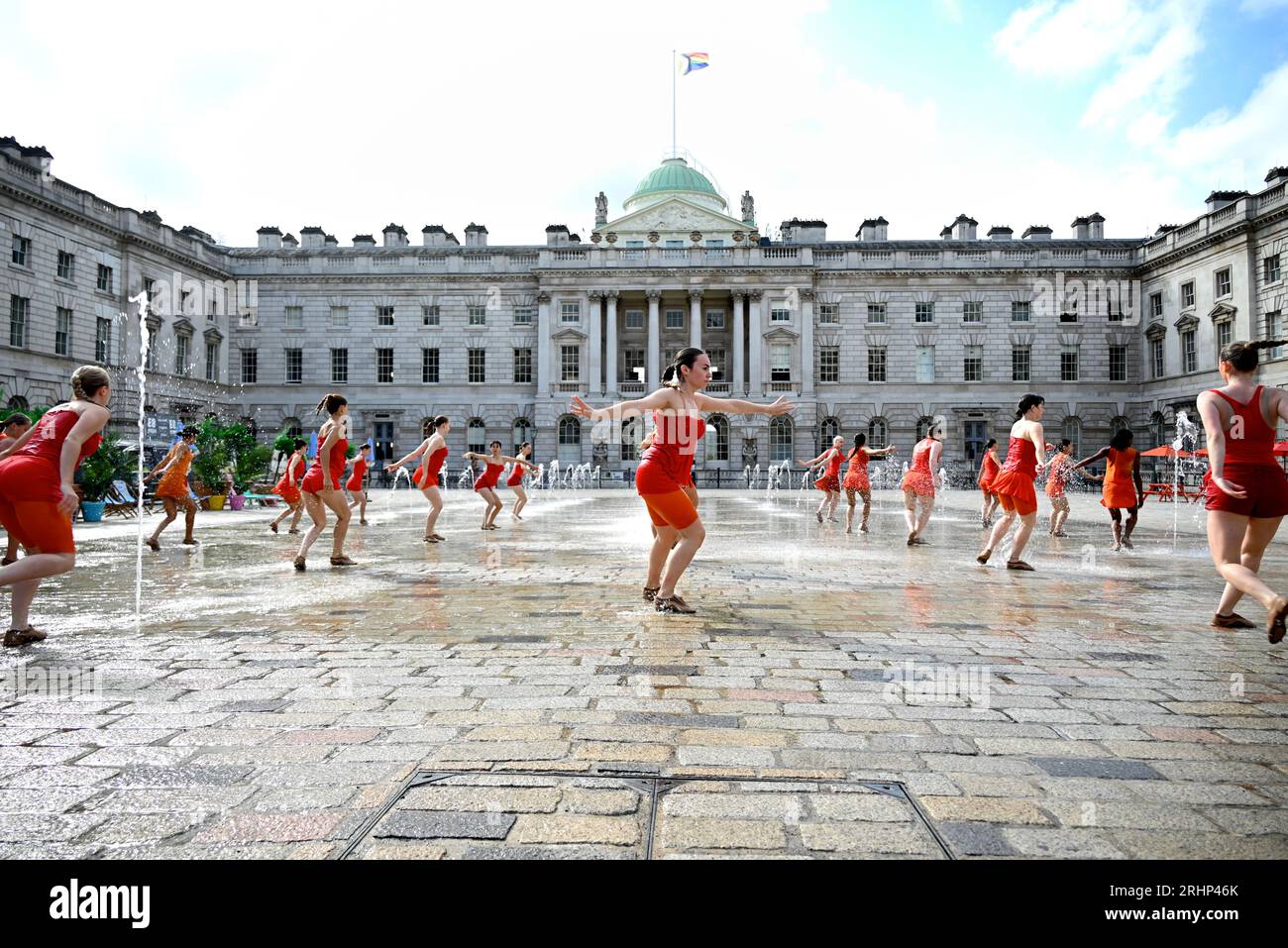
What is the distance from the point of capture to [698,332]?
4956 centimetres

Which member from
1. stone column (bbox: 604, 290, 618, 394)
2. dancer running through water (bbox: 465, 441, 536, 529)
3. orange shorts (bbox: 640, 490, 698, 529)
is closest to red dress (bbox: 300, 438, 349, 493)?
orange shorts (bbox: 640, 490, 698, 529)

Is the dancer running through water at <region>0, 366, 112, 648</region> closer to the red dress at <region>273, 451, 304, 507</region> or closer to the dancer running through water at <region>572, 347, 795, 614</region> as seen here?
the dancer running through water at <region>572, 347, 795, 614</region>

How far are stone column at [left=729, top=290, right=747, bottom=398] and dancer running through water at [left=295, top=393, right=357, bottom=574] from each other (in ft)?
132

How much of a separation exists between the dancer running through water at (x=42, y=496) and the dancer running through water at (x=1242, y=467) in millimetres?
7211

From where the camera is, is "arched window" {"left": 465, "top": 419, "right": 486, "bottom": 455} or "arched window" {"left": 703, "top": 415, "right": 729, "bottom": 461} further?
"arched window" {"left": 465, "top": 419, "right": 486, "bottom": 455}

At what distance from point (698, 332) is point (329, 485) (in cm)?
4223

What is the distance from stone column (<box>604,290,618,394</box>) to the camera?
48.5 metres

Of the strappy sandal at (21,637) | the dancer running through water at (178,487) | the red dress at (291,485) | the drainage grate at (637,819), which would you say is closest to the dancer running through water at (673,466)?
the drainage grate at (637,819)

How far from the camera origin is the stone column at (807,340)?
4866cm

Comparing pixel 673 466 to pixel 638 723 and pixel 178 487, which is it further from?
pixel 178 487

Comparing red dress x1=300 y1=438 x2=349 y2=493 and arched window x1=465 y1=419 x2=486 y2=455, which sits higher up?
arched window x1=465 y1=419 x2=486 y2=455

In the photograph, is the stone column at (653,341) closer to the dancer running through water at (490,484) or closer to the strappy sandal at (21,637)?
the dancer running through water at (490,484)

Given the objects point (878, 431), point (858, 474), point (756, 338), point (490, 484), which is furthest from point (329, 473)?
point (878, 431)
